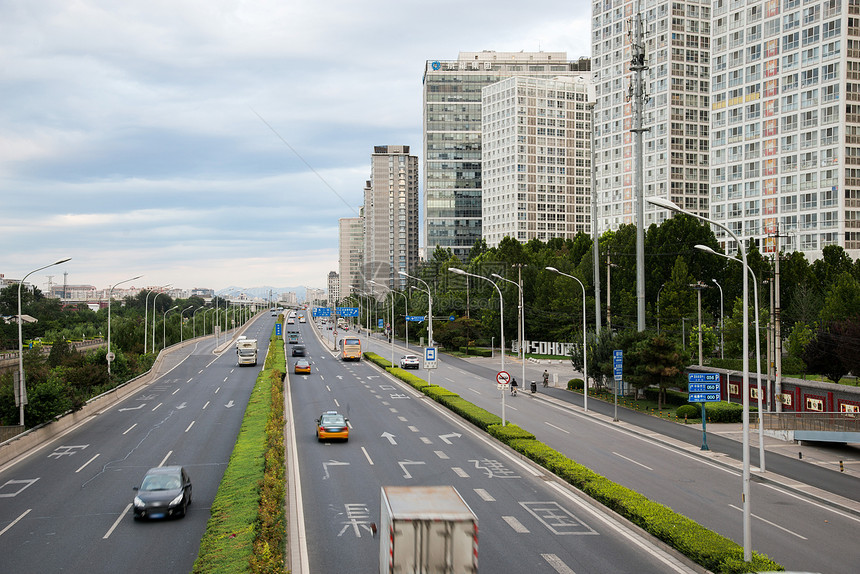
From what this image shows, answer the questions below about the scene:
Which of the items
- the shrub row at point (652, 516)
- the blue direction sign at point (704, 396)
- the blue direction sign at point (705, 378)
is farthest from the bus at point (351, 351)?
the blue direction sign at point (704, 396)

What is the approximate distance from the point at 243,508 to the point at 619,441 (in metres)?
21.5

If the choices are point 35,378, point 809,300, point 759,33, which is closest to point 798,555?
point 35,378

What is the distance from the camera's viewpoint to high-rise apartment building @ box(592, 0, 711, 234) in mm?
115125

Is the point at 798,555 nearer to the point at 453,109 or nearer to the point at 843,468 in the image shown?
the point at 843,468

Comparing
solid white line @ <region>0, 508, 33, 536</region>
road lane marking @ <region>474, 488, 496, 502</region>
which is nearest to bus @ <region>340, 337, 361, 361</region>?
road lane marking @ <region>474, 488, 496, 502</region>

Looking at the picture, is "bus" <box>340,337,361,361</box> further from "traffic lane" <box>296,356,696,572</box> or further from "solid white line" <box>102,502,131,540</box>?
"solid white line" <box>102,502,131,540</box>

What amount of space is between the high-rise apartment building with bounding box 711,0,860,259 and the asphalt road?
4889 centimetres

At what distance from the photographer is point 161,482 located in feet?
69.6

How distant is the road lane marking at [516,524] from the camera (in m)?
19.1

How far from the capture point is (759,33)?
93625mm

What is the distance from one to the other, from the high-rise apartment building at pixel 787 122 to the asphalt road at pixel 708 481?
48893 millimetres

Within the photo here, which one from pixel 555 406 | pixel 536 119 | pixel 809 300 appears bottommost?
pixel 555 406

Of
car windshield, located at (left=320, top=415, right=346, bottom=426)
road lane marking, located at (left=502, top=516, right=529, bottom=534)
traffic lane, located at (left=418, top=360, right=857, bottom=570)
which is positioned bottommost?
→ traffic lane, located at (left=418, top=360, right=857, bottom=570)

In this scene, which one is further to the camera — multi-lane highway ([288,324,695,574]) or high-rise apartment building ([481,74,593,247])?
high-rise apartment building ([481,74,593,247])
